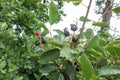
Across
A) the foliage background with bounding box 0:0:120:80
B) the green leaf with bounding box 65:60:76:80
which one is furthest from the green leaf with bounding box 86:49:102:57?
the green leaf with bounding box 65:60:76:80

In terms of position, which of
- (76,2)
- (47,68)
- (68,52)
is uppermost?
(76,2)

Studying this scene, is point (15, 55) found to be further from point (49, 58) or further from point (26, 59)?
point (49, 58)

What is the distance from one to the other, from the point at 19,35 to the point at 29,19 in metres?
0.19

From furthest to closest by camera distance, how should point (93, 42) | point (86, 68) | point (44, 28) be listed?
point (44, 28)
point (93, 42)
point (86, 68)

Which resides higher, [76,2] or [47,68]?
[76,2]

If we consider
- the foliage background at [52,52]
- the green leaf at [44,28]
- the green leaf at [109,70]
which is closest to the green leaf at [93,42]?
the foliage background at [52,52]

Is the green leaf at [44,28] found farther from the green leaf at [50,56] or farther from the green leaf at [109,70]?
the green leaf at [109,70]

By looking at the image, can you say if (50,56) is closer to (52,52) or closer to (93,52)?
(52,52)

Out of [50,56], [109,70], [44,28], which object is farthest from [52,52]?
[109,70]

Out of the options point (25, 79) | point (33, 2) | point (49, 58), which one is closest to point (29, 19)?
point (33, 2)

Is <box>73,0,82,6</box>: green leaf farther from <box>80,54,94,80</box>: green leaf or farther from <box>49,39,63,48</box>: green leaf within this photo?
<box>80,54,94,80</box>: green leaf

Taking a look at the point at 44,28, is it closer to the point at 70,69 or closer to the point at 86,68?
the point at 70,69

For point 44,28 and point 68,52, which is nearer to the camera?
point 68,52

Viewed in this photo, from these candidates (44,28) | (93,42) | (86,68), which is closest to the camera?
(86,68)
